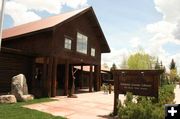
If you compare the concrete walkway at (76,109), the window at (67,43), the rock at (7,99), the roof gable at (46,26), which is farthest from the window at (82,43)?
the rock at (7,99)

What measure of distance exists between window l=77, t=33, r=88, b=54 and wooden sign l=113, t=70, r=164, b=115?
12.8 metres

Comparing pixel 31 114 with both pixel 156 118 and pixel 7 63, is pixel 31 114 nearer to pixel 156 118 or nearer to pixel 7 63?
pixel 156 118

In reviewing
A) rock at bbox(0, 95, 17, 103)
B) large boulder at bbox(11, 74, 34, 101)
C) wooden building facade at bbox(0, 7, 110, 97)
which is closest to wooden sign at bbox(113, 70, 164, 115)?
rock at bbox(0, 95, 17, 103)

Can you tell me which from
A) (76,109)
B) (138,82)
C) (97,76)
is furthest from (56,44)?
(138,82)

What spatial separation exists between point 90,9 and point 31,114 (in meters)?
17.0

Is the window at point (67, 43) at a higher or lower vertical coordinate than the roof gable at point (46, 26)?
lower

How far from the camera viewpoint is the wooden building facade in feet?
62.0

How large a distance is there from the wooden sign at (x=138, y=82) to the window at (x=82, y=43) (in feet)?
42.0

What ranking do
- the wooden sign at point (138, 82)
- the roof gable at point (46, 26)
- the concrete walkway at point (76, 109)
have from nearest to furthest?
the wooden sign at point (138, 82), the concrete walkway at point (76, 109), the roof gable at point (46, 26)

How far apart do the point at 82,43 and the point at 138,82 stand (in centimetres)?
1442

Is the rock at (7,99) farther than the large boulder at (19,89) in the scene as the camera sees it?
No

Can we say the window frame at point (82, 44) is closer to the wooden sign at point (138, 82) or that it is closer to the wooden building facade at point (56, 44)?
the wooden building facade at point (56, 44)

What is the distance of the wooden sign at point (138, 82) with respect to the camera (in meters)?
9.69

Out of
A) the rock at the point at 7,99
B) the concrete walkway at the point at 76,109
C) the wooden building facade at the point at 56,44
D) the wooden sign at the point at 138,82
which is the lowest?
the concrete walkway at the point at 76,109
